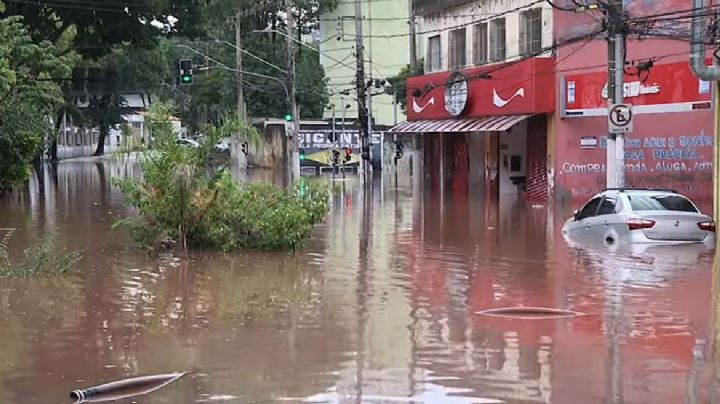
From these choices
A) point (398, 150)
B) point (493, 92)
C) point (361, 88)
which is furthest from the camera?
point (398, 150)

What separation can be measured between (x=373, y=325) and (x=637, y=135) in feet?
68.8

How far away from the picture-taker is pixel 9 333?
10.4 m

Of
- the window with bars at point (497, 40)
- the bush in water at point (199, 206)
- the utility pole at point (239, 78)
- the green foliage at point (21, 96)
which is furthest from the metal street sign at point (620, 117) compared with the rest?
the utility pole at point (239, 78)

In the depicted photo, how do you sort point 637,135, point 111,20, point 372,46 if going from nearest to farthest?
point 637,135 < point 111,20 < point 372,46

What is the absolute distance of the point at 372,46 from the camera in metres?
77.6

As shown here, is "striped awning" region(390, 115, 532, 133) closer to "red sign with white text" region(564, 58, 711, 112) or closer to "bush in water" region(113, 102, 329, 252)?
"red sign with white text" region(564, 58, 711, 112)

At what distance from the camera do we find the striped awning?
3428 cm

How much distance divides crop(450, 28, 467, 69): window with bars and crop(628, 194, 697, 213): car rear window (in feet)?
66.5

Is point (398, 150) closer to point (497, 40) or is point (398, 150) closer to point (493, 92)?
point (497, 40)

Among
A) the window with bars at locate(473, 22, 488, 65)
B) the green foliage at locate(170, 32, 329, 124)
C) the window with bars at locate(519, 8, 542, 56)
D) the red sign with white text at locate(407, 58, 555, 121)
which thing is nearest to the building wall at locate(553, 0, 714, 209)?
the red sign with white text at locate(407, 58, 555, 121)

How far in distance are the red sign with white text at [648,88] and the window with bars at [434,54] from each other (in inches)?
365

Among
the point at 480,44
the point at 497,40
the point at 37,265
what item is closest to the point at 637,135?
the point at 497,40

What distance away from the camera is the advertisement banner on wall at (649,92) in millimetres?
27828

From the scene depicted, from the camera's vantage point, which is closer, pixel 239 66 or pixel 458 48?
pixel 458 48
